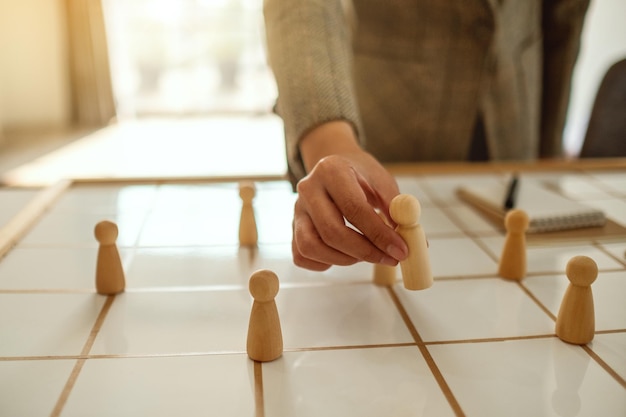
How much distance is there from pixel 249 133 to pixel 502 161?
9.49ft

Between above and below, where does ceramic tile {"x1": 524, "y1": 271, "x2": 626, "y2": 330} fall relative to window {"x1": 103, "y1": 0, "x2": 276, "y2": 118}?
below

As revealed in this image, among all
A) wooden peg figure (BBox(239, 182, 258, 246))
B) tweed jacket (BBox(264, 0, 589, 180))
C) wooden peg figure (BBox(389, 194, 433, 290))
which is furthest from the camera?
tweed jacket (BBox(264, 0, 589, 180))

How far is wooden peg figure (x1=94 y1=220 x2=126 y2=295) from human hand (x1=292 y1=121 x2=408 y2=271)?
0.22m

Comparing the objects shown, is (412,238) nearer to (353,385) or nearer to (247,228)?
(353,385)

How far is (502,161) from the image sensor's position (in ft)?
4.13

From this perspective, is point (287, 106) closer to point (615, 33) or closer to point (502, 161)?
point (502, 161)

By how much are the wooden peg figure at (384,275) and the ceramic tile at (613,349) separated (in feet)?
0.76

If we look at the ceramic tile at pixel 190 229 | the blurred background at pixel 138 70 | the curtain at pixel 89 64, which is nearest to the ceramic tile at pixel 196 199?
the ceramic tile at pixel 190 229

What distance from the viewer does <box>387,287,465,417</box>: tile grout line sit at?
0.49 metres

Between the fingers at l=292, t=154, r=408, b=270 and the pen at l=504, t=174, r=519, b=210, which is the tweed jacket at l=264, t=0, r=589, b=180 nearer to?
the pen at l=504, t=174, r=519, b=210

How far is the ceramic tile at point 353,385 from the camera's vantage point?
483 mm

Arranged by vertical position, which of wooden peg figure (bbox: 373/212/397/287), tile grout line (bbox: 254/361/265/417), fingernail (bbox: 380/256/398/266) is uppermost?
fingernail (bbox: 380/256/398/266)

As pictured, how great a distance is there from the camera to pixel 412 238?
1.96 feet

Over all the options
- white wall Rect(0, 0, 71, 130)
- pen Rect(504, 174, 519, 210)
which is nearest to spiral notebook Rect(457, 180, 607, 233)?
pen Rect(504, 174, 519, 210)
